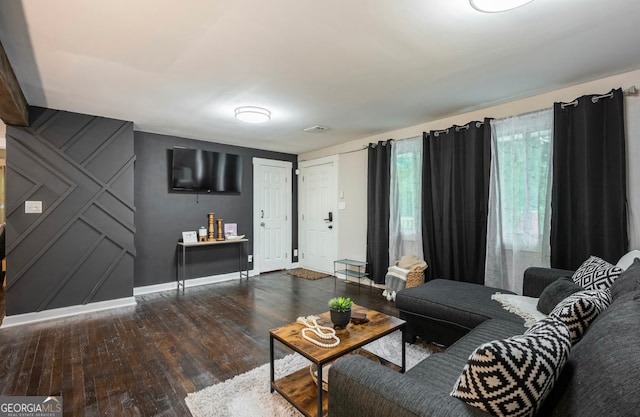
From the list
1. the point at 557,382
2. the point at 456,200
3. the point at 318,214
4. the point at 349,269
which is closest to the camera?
the point at 557,382

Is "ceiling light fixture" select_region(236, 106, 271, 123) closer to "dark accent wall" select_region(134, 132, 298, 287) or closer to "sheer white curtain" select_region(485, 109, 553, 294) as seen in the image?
"dark accent wall" select_region(134, 132, 298, 287)

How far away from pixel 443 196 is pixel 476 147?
2.24 ft

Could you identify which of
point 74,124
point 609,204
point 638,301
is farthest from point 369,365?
point 74,124

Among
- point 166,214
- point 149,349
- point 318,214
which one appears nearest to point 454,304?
point 149,349

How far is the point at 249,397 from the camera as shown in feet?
6.45

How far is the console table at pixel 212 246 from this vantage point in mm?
4634

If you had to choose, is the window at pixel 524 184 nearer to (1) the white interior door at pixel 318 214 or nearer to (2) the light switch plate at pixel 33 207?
(1) the white interior door at pixel 318 214

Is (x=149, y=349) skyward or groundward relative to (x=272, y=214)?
groundward

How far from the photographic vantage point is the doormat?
17.6ft

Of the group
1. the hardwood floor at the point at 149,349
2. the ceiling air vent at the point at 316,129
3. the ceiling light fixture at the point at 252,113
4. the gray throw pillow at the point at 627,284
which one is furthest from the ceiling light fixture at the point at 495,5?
the hardwood floor at the point at 149,349

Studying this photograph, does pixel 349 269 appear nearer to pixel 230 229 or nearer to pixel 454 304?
pixel 230 229

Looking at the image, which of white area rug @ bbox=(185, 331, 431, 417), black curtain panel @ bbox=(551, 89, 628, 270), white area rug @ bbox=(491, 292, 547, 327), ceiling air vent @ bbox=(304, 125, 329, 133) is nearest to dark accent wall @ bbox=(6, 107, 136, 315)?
ceiling air vent @ bbox=(304, 125, 329, 133)

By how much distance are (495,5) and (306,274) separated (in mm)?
4740

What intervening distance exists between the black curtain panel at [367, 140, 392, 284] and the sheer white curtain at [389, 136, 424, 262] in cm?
10
